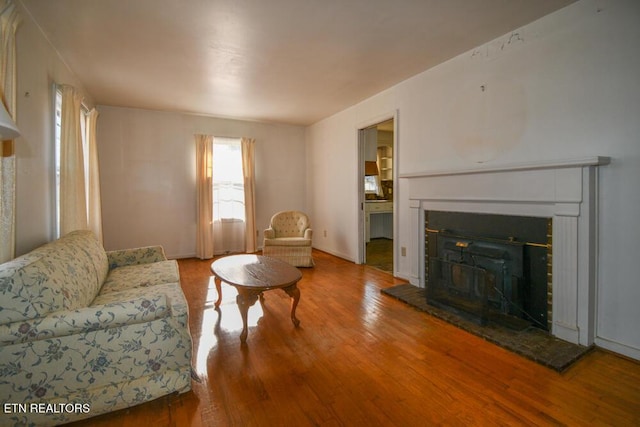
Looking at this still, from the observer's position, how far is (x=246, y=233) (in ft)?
18.3

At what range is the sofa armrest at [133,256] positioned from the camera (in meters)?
2.98

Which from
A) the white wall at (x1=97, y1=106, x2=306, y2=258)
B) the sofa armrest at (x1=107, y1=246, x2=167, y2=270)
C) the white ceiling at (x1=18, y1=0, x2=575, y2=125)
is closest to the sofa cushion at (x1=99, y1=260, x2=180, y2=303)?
the sofa armrest at (x1=107, y1=246, x2=167, y2=270)

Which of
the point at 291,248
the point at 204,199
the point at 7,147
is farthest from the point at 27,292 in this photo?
the point at 204,199

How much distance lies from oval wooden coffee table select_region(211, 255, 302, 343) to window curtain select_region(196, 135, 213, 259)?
85.9 inches

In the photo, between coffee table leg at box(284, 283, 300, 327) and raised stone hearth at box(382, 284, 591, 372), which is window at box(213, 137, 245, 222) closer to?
coffee table leg at box(284, 283, 300, 327)

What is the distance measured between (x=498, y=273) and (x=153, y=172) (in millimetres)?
5140

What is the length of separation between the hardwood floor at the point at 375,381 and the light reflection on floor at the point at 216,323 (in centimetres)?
1

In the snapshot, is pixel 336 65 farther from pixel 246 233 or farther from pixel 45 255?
pixel 246 233

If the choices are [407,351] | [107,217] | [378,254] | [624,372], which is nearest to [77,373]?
[407,351]

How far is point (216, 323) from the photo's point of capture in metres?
2.66

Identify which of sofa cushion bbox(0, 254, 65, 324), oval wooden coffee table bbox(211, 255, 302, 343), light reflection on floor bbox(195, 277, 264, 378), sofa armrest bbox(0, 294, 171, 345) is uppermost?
sofa cushion bbox(0, 254, 65, 324)

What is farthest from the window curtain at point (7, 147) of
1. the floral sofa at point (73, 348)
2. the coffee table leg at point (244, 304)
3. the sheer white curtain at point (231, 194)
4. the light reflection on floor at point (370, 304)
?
the sheer white curtain at point (231, 194)

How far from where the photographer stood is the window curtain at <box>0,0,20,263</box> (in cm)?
177

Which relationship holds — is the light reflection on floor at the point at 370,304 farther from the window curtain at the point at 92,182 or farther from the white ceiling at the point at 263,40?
the window curtain at the point at 92,182
